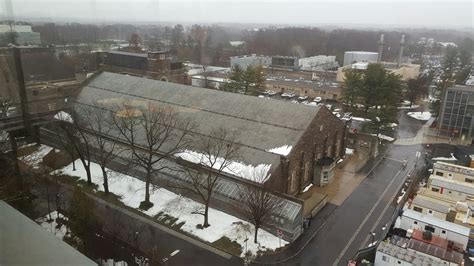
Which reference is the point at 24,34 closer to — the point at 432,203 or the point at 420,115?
the point at 432,203

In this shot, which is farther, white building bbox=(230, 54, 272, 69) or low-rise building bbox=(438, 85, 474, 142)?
white building bbox=(230, 54, 272, 69)

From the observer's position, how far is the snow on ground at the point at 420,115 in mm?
21078

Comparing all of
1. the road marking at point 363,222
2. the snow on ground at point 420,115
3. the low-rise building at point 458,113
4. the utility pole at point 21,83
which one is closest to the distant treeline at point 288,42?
the snow on ground at point 420,115

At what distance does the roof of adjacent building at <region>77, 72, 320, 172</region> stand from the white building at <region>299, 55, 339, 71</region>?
2277 centimetres

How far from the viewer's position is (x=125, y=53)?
2148 centimetres

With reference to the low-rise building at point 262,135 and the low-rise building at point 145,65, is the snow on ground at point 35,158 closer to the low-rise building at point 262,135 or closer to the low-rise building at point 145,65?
the low-rise building at point 262,135

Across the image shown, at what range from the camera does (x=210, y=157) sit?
9.91 m

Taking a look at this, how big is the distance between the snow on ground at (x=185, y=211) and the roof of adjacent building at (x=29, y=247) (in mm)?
5694

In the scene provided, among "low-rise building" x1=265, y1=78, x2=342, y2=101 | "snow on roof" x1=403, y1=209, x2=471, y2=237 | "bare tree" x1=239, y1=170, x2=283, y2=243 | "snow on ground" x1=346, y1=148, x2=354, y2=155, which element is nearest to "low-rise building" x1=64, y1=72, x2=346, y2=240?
"bare tree" x1=239, y1=170, x2=283, y2=243

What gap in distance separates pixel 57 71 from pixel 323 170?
8.21 meters

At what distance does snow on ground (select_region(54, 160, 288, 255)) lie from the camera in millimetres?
8984

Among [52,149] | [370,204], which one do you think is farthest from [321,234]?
[52,149]

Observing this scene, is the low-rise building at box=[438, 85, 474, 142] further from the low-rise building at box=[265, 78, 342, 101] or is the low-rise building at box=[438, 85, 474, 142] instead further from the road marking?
the low-rise building at box=[265, 78, 342, 101]

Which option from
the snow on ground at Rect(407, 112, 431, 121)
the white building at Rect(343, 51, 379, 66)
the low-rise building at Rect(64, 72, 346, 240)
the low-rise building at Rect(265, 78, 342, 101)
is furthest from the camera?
the white building at Rect(343, 51, 379, 66)
